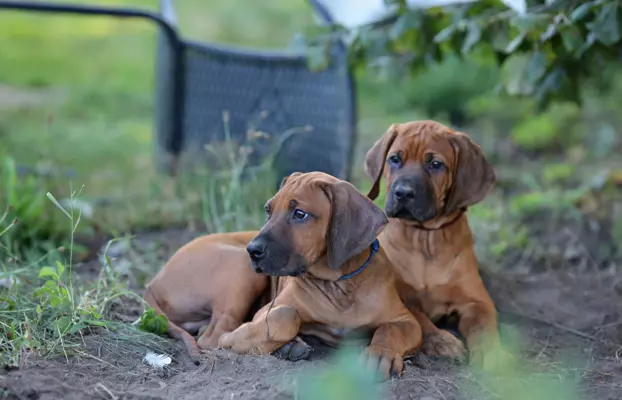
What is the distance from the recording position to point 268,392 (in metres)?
3.29

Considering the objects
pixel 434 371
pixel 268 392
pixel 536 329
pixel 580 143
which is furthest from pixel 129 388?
pixel 580 143

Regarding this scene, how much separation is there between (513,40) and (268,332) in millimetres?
2407

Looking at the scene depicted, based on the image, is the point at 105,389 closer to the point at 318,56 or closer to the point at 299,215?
the point at 299,215

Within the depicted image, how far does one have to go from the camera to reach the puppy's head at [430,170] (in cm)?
428

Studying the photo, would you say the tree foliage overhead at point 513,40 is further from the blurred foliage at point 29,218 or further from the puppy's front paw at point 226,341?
the puppy's front paw at point 226,341

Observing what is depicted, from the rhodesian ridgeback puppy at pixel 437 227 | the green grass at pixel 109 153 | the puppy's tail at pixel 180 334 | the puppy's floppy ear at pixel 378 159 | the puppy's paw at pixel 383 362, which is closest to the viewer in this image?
the puppy's paw at pixel 383 362

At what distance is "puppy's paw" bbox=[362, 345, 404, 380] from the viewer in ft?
11.9

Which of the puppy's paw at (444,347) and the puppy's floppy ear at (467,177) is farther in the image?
the puppy's floppy ear at (467,177)

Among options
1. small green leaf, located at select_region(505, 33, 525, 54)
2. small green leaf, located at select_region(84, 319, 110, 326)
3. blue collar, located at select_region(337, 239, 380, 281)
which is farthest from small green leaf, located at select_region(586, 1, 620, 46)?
small green leaf, located at select_region(84, 319, 110, 326)

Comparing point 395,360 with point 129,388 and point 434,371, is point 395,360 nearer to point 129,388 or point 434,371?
point 434,371

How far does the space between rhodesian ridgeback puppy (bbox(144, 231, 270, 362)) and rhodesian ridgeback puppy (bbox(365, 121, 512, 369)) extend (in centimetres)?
72

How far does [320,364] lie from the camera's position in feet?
12.1

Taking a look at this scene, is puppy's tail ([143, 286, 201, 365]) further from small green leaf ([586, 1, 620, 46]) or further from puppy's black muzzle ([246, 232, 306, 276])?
small green leaf ([586, 1, 620, 46])

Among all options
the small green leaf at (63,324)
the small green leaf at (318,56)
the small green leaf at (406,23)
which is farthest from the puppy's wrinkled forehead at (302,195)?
the small green leaf at (318,56)
